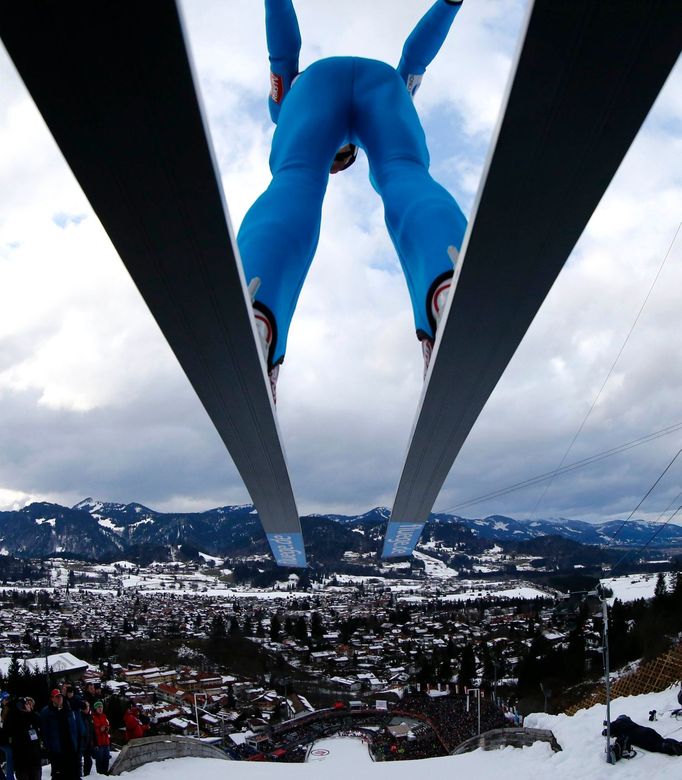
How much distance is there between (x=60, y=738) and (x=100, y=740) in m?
1.53

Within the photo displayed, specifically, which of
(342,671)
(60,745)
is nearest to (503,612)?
(342,671)

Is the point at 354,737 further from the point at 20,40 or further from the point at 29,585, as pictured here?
the point at 29,585

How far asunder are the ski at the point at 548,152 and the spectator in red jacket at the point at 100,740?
4.94 m

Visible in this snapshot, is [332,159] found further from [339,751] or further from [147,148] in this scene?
[339,751]

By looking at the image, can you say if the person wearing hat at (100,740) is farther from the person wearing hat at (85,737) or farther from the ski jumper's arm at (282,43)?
the ski jumper's arm at (282,43)

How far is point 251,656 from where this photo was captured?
188 ft

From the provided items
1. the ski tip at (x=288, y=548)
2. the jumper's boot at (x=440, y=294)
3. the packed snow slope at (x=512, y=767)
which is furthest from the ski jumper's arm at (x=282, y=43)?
the packed snow slope at (x=512, y=767)

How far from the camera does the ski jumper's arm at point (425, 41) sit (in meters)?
4.04

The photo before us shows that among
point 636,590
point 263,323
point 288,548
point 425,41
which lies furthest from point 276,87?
point 636,590

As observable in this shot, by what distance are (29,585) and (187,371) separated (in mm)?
157426

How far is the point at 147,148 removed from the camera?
4.63 feet

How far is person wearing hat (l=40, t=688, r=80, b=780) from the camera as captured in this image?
3.90 metres

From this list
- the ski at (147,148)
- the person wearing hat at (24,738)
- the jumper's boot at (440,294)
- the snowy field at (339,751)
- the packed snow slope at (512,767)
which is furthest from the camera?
the snowy field at (339,751)

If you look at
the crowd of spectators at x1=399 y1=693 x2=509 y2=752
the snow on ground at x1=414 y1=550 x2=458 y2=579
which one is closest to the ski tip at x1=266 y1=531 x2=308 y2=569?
the crowd of spectators at x1=399 y1=693 x2=509 y2=752
